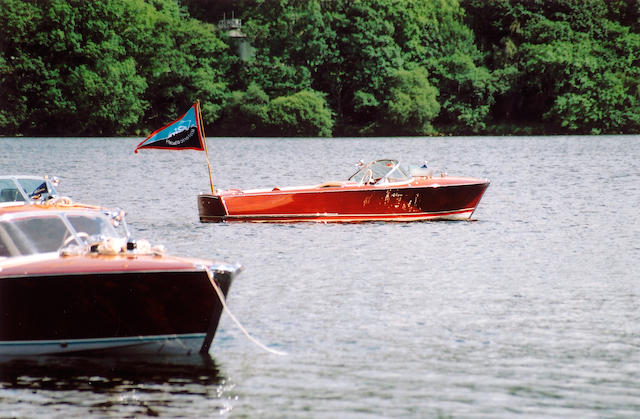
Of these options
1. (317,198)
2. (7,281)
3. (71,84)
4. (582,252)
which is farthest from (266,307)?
(71,84)

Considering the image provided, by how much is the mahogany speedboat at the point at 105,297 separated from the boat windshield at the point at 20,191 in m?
4.86

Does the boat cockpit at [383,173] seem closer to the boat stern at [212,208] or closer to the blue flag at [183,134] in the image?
the boat stern at [212,208]

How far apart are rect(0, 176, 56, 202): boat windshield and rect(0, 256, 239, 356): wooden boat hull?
5.50 metres

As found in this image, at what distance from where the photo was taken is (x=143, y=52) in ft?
383

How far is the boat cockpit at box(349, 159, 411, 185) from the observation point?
35.3m

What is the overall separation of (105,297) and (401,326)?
5532 millimetres

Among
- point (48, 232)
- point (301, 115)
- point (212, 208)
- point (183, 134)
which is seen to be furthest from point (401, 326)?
point (301, 115)

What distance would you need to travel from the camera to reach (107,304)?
52.6ft

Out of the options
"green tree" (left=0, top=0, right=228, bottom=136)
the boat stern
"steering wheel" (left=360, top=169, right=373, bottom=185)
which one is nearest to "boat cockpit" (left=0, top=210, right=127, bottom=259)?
the boat stern

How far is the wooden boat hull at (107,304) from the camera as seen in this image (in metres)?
15.7

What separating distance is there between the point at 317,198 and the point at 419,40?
3443 inches

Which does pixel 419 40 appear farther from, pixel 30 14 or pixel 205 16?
pixel 30 14

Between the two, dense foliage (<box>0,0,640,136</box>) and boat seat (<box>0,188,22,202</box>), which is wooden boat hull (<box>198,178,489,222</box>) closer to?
boat seat (<box>0,188,22,202</box>)

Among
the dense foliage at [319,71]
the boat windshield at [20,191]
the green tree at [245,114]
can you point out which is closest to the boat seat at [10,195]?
the boat windshield at [20,191]
